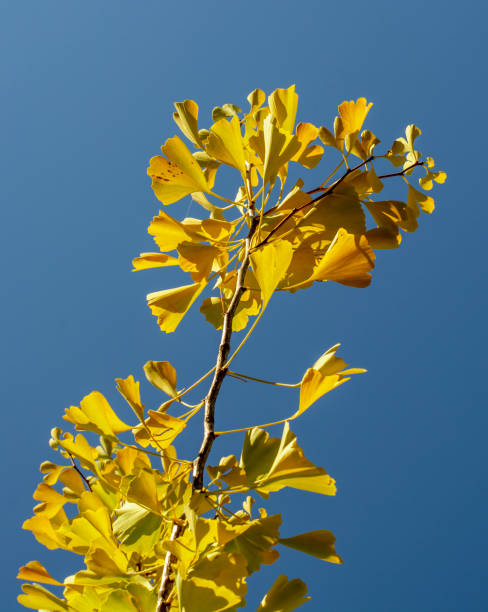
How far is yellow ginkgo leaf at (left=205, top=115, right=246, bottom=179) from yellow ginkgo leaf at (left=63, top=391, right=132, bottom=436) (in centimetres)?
54

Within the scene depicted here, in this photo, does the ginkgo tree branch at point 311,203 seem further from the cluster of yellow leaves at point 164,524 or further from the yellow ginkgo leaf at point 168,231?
the cluster of yellow leaves at point 164,524

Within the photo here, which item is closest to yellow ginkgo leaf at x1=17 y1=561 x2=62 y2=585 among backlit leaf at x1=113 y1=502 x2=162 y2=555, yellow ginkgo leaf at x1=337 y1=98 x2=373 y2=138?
backlit leaf at x1=113 y1=502 x2=162 y2=555

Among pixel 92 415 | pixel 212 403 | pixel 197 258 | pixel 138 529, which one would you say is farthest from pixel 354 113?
pixel 138 529

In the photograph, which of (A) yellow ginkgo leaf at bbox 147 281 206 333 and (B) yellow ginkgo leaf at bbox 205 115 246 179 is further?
(A) yellow ginkgo leaf at bbox 147 281 206 333

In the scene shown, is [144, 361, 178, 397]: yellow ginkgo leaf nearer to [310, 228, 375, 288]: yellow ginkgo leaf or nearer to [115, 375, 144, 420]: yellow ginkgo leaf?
[115, 375, 144, 420]: yellow ginkgo leaf

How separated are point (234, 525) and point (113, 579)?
23cm

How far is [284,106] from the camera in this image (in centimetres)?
108

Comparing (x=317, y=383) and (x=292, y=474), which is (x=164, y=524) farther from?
(x=317, y=383)

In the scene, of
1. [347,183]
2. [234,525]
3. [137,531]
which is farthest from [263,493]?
[347,183]

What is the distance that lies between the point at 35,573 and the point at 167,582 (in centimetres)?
32

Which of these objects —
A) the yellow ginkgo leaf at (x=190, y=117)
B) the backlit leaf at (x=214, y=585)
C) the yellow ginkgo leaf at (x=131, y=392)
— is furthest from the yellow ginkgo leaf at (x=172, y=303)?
the backlit leaf at (x=214, y=585)

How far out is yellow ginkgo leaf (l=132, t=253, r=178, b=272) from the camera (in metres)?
1.15

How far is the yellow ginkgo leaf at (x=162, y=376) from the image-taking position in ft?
3.36

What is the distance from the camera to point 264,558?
87 centimetres
